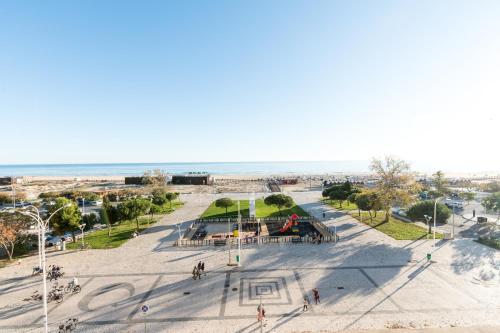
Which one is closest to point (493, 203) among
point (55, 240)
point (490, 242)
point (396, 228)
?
point (490, 242)

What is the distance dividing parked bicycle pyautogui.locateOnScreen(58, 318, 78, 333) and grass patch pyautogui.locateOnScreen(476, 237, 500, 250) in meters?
42.7

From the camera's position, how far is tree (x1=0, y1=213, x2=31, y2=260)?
93.6 ft

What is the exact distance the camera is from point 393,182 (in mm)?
42500

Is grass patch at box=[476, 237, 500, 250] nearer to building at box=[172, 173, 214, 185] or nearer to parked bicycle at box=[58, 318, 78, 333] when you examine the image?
parked bicycle at box=[58, 318, 78, 333]

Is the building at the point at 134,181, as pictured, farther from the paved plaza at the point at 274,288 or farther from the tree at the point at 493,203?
the tree at the point at 493,203

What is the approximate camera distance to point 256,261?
28.0 m

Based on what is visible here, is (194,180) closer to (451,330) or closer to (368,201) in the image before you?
(368,201)

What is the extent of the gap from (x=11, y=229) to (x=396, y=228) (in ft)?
161

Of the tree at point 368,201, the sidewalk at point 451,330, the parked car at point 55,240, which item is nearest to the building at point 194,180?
the parked car at point 55,240

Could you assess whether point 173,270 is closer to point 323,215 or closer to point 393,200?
point 323,215

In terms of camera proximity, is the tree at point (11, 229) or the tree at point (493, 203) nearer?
the tree at point (11, 229)

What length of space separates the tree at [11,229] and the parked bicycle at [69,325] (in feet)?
56.5

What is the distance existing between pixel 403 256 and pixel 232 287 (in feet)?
62.8

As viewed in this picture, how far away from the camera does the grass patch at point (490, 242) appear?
106 ft
